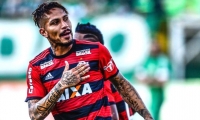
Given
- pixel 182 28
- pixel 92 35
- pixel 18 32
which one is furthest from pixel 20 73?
pixel 92 35

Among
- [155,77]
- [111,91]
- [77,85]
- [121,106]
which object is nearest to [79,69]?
[77,85]

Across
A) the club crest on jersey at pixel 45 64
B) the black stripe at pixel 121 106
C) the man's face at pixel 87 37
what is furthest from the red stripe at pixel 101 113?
the man's face at pixel 87 37

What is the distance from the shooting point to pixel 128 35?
17312mm

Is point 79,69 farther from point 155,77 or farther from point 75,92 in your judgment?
Answer: point 155,77

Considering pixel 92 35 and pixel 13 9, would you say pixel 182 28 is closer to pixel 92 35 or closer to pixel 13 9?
pixel 13 9

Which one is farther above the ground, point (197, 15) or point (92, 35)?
point (197, 15)

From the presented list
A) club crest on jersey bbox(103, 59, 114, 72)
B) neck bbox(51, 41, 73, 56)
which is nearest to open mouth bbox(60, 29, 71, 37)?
neck bbox(51, 41, 73, 56)

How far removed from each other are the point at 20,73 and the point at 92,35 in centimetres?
863

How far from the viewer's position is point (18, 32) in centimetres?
1709

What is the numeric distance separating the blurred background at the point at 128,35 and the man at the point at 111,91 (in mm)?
6694

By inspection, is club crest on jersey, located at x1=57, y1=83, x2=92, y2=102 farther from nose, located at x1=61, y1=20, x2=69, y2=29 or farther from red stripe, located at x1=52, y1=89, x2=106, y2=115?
nose, located at x1=61, y1=20, x2=69, y2=29

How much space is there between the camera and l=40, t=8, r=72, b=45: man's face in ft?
23.3

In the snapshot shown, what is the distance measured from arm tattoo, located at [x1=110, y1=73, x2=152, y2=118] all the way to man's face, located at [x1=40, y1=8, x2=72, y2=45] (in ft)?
2.17

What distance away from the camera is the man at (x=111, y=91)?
798 centimetres
